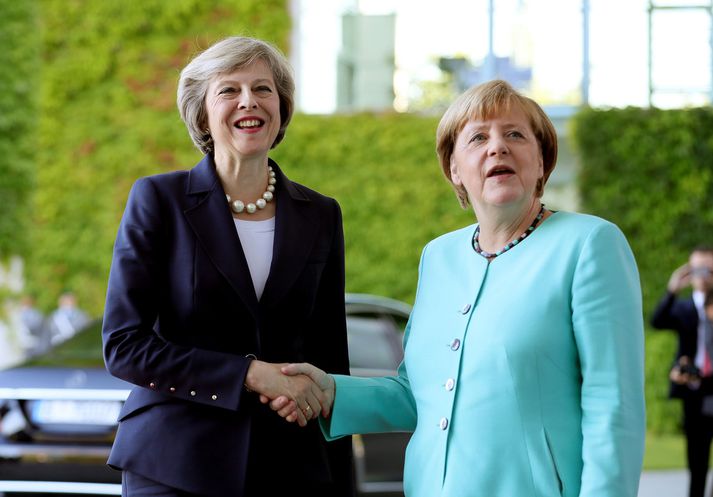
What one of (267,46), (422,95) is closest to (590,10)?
(422,95)

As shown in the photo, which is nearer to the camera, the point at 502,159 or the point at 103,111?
the point at 502,159

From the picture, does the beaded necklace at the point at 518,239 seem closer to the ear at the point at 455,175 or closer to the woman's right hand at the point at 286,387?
the ear at the point at 455,175

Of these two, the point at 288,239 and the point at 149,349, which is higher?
the point at 288,239

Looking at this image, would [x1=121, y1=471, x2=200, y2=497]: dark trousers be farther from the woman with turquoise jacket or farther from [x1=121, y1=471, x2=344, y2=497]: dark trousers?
the woman with turquoise jacket

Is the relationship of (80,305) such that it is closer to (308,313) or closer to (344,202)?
(344,202)

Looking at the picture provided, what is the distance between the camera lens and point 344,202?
14.9 meters

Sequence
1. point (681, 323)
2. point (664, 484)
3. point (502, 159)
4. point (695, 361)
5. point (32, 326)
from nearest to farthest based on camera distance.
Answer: point (502, 159) → point (695, 361) → point (681, 323) → point (664, 484) → point (32, 326)

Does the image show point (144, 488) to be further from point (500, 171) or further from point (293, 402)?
point (500, 171)

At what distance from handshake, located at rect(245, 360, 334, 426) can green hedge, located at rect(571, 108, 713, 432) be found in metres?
12.2

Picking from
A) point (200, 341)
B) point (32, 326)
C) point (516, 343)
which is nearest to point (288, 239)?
point (200, 341)

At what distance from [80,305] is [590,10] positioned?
8636 mm

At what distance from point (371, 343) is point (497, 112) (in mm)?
4112

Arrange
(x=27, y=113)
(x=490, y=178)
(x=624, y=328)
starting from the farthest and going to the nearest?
1. (x=27, y=113)
2. (x=490, y=178)
3. (x=624, y=328)

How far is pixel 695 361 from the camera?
8102mm
